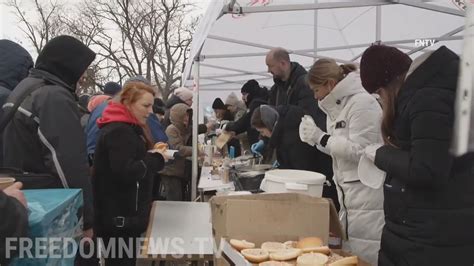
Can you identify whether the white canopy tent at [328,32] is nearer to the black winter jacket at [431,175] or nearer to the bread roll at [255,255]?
the bread roll at [255,255]

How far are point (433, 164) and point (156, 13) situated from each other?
67.1 ft

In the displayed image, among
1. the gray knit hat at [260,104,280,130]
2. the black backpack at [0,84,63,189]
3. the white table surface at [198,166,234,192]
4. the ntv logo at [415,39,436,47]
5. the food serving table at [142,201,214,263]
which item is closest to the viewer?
the black backpack at [0,84,63,189]

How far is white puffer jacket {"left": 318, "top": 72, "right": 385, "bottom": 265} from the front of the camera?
81.6 inches

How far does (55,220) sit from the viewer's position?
172 centimetres

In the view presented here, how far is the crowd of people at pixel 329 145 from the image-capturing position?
57.5 inches

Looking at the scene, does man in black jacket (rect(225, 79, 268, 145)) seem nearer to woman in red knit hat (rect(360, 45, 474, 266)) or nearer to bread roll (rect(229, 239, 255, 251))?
bread roll (rect(229, 239, 255, 251))

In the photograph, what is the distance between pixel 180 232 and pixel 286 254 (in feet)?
3.57

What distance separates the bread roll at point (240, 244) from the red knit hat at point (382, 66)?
78cm

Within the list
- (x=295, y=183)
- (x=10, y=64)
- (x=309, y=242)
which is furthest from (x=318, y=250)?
(x=10, y=64)

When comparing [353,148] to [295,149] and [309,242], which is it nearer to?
[309,242]

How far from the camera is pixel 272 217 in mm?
1834

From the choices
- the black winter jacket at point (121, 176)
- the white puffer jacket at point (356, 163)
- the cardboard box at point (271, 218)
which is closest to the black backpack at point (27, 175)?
the black winter jacket at point (121, 176)

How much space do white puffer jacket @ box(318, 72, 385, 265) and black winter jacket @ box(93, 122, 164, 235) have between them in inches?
45.7

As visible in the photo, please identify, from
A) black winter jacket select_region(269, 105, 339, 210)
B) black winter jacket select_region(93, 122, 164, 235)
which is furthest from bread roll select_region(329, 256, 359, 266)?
black winter jacket select_region(93, 122, 164, 235)
